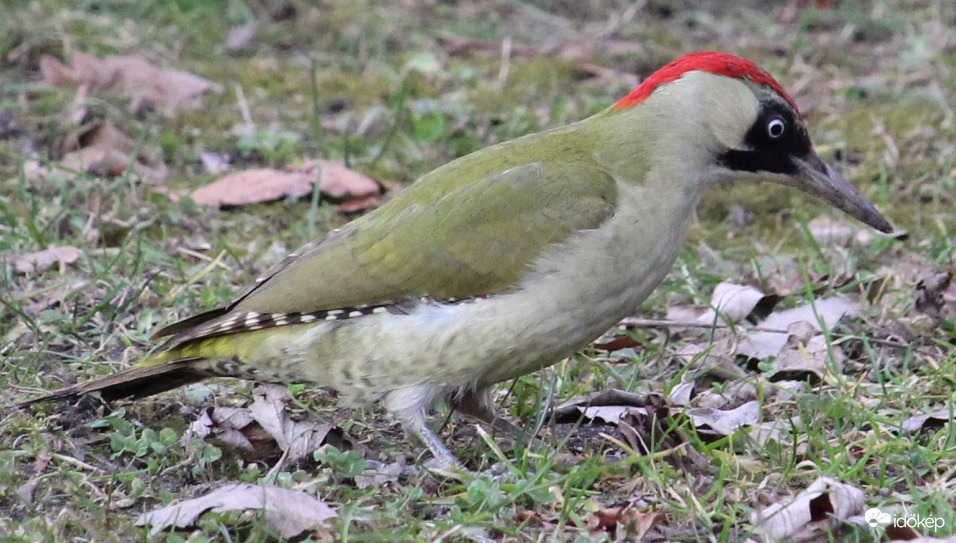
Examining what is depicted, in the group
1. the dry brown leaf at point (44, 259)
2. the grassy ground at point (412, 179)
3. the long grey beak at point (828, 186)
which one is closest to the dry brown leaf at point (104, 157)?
the grassy ground at point (412, 179)

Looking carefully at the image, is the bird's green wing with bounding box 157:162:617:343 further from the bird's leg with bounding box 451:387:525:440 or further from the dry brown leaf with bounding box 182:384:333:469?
the bird's leg with bounding box 451:387:525:440

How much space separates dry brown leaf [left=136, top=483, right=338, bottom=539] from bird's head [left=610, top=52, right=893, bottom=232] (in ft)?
5.22

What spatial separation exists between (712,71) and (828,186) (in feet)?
1.81

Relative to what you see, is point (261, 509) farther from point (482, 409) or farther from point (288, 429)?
point (482, 409)

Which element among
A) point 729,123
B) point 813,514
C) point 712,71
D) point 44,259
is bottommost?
point 44,259

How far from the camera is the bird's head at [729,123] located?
4.25 metres

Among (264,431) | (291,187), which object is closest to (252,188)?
(291,187)

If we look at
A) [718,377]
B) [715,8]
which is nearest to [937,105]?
[715,8]

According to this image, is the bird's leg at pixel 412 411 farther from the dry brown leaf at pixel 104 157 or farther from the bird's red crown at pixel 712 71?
the dry brown leaf at pixel 104 157

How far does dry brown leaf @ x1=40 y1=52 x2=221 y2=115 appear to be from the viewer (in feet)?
24.1

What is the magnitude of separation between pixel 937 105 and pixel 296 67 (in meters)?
3.72

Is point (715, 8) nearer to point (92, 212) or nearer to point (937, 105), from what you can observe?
point (937, 105)

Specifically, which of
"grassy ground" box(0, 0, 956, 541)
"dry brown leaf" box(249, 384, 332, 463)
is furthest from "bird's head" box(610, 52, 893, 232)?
"dry brown leaf" box(249, 384, 332, 463)

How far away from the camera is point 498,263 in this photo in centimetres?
411
